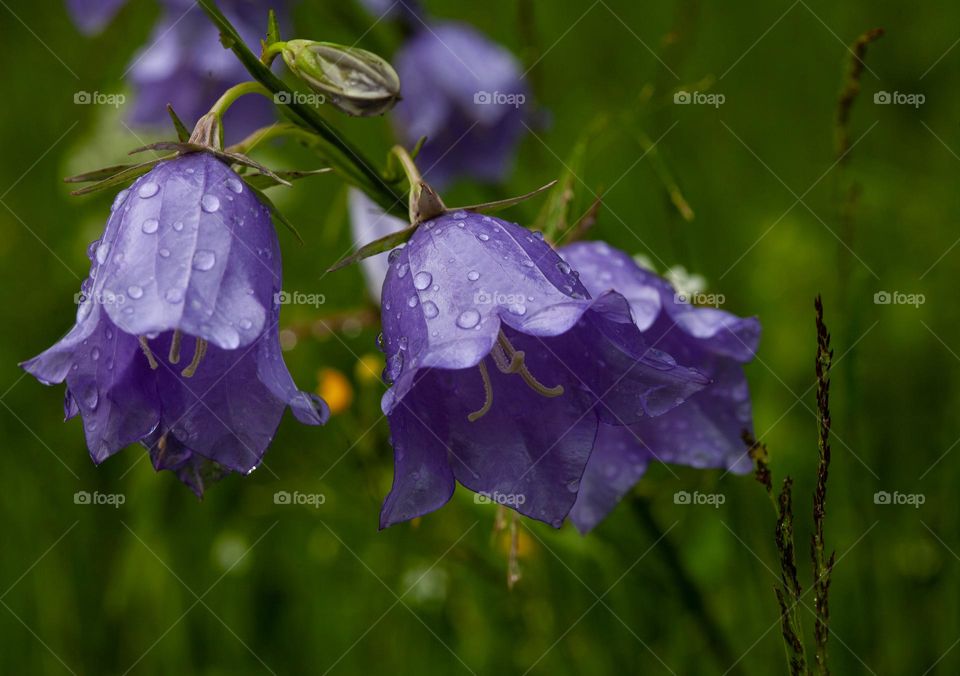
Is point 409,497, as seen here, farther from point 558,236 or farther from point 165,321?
point 558,236

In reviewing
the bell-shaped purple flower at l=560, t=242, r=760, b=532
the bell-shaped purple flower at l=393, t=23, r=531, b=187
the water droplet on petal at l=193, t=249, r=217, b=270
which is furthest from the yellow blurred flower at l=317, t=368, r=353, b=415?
the water droplet on petal at l=193, t=249, r=217, b=270

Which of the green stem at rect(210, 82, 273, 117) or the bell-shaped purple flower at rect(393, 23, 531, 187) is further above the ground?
the green stem at rect(210, 82, 273, 117)

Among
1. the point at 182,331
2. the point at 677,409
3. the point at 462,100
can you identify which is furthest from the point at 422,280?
the point at 462,100

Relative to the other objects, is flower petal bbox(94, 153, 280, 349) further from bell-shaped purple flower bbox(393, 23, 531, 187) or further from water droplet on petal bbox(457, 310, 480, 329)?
bell-shaped purple flower bbox(393, 23, 531, 187)

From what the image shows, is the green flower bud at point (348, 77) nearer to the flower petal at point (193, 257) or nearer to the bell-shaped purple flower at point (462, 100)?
the flower petal at point (193, 257)

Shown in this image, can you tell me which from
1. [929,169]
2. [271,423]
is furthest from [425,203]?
[929,169]

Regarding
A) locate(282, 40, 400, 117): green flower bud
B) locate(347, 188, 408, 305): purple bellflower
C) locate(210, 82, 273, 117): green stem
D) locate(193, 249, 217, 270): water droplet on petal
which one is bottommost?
locate(347, 188, 408, 305): purple bellflower
